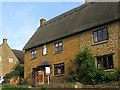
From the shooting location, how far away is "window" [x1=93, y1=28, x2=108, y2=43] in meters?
25.6

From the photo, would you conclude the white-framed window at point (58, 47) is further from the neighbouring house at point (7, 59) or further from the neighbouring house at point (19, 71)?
the neighbouring house at point (7, 59)

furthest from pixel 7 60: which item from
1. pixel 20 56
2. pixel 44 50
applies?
pixel 44 50

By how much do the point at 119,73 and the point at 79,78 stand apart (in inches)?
214

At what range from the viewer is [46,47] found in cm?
3447

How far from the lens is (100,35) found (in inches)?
1029

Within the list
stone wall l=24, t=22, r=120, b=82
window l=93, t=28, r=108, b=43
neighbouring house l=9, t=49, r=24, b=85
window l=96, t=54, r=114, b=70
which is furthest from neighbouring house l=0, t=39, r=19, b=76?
window l=96, t=54, r=114, b=70

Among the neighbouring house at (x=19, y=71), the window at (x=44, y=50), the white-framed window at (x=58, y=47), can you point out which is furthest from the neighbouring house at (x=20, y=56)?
the white-framed window at (x=58, y=47)

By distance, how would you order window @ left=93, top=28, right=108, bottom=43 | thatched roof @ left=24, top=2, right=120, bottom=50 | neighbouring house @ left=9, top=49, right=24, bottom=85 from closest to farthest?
window @ left=93, top=28, right=108, bottom=43 → thatched roof @ left=24, top=2, right=120, bottom=50 → neighbouring house @ left=9, top=49, right=24, bottom=85

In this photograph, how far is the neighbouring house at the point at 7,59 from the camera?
51.3 meters

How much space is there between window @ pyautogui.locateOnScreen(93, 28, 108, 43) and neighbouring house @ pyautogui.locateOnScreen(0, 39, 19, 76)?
29.3 m

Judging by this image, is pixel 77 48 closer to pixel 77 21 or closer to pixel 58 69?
pixel 77 21

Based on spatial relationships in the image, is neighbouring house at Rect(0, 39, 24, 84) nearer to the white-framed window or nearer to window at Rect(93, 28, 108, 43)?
the white-framed window

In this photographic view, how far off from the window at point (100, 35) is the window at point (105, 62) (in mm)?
2032

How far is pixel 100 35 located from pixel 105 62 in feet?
10.3
